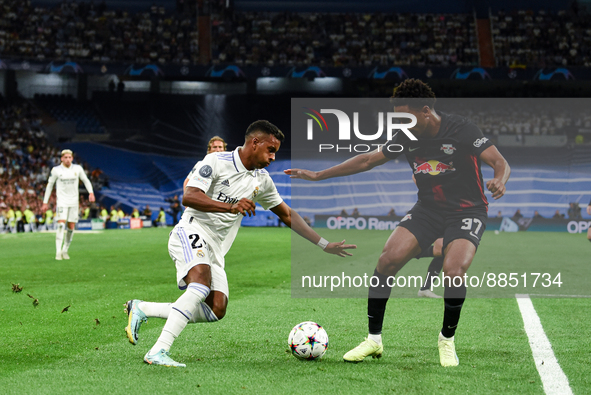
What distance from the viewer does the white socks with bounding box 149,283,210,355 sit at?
5172mm

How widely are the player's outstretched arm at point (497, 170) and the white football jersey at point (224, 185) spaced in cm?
202

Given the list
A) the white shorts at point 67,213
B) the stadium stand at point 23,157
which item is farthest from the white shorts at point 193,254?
the stadium stand at point 23,157

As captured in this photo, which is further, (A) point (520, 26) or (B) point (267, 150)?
(A) point (520, 26)

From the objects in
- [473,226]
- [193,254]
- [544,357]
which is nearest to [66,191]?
[193,254]

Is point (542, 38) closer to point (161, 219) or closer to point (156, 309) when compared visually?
point (161, 219)

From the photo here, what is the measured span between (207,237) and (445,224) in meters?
2.27

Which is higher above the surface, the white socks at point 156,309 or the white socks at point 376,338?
the white socks at point 156,309

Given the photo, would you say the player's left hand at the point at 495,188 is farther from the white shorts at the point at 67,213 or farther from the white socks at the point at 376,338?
the white shorts at the point at 67,213

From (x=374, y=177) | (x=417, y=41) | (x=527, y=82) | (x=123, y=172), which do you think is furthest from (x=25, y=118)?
(x=527, y=82)

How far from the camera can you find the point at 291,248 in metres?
21.0

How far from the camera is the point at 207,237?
5.64 m

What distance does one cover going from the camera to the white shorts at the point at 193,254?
5414 mm

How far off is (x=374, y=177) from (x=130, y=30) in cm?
2108

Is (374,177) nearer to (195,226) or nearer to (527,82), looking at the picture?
(527,82)
